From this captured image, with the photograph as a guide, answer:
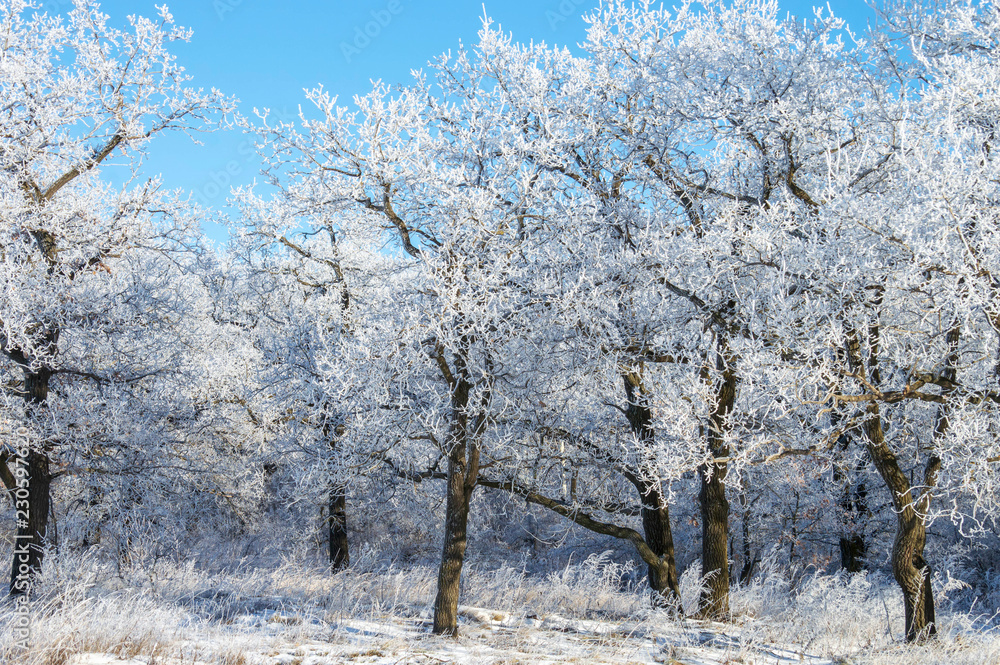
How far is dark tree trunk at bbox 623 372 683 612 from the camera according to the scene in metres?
8.45

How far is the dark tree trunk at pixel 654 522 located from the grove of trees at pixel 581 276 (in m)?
Result: 0.05

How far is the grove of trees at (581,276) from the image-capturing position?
6504 mm

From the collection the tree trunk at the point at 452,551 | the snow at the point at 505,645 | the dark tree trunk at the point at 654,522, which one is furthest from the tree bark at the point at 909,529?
the tree trunk at the point at 452,551

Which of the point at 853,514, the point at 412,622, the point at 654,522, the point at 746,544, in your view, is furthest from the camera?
the point at 746,544

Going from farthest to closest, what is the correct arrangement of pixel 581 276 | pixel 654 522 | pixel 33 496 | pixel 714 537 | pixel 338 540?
pixel 338 540, pixel 654 522, pixel 714 537, pixel 33 496, pixel 581 276

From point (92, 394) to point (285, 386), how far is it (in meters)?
2.45

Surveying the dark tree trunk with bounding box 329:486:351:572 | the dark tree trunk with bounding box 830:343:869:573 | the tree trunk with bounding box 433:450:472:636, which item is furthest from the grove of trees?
the dark tree trunk with bounding box 329:486:351:572

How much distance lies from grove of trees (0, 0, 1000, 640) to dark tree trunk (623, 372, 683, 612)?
0.18ft

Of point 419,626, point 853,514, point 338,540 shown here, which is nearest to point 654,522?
point 419,626

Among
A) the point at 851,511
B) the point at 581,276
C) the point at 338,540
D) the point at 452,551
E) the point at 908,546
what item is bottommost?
the point at 338,540

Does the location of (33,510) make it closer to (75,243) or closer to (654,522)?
(75,243)

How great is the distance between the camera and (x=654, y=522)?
29.9 feet

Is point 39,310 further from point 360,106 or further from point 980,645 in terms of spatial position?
point 980,645

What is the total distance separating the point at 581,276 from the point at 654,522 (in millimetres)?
4157
